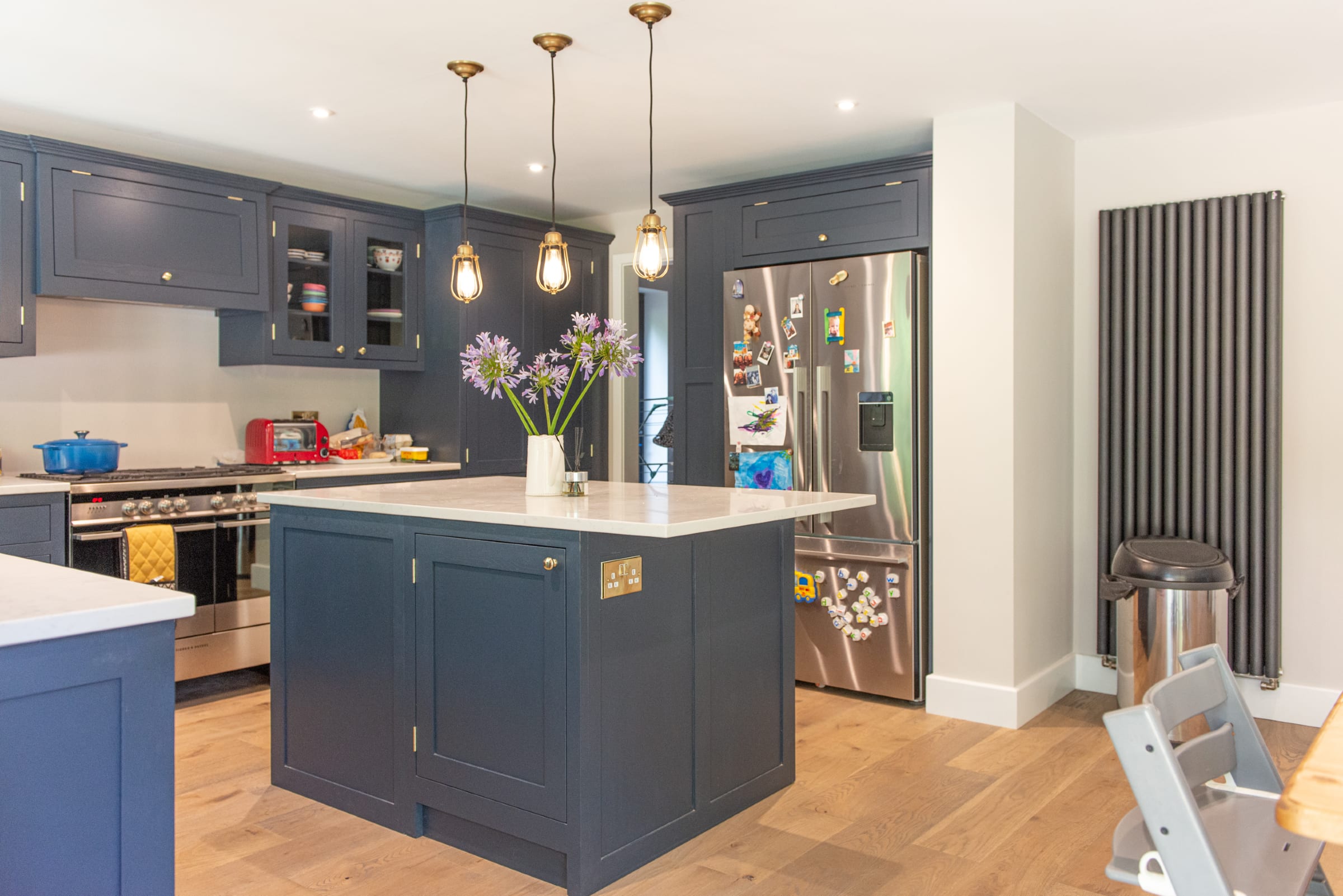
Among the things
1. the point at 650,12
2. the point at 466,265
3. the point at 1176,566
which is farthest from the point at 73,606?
the point at 1176,566

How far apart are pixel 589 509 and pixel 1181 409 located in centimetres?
275

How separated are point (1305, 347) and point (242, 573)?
14.6 feet

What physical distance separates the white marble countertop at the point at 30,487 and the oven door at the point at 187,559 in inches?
7.6

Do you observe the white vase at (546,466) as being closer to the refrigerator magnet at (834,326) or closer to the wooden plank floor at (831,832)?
the wooden plank floor at (831,832)

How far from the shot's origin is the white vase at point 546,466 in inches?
118

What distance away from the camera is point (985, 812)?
297 cm

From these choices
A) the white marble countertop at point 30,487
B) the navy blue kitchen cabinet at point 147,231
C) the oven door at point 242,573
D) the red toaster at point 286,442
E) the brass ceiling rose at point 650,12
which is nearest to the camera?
the brass ceiling rose at point 650,12

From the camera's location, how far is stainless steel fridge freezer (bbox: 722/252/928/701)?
4.09 m

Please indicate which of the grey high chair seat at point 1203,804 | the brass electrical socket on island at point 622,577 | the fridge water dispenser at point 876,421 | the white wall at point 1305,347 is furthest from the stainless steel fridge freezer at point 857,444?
the grey high chair seat at point 1203,804

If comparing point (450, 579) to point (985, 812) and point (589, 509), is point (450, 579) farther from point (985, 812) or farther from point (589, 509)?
point (985, 812)

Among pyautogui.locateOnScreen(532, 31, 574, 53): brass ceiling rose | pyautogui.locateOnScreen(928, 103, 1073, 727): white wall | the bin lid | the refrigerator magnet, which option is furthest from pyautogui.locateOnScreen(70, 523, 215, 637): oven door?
the bin lid

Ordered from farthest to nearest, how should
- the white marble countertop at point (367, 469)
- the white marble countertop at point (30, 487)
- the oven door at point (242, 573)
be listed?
the white marble countertop at point (367, 469)
the oven door at point (242, 573)
the white marble countertop at point (30, 487)

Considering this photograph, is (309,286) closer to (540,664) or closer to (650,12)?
(650,12)

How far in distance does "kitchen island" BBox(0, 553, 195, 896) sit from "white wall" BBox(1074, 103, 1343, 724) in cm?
339
